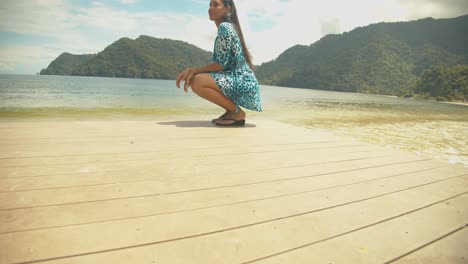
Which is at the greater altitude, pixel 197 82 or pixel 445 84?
pixel 445 84

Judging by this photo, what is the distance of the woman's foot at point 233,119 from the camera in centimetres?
368

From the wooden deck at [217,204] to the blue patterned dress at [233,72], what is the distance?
133 cm

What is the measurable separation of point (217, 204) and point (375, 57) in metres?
108

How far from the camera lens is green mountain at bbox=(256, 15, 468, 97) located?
87.9 m

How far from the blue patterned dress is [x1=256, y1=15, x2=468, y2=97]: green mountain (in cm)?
8960

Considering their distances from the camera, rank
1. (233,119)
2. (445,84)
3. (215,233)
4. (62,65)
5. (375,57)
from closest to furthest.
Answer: (215,233) → (233,119) → (445,84) → (375,57) → (62,65)

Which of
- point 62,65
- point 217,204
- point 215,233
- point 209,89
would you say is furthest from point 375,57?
point 62,65

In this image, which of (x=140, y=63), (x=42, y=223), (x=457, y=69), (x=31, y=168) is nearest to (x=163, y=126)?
(x=31, y=168)

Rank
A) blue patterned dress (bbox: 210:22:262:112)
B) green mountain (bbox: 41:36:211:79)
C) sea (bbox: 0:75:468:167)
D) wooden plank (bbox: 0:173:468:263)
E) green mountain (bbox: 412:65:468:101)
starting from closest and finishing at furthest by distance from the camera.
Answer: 1. wooden plank (bbox: 0:173:468:263)
2. blue patterned dress (bbox: 210:22:262:112)
3. sea (bbox: 0:75:468:167)
4. green mountain (bbox: 412:65:468:101)
5. green mountain (bbox: 41:36:211:79)

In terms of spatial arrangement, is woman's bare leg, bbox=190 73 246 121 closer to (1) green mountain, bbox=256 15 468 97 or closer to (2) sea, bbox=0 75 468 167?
(2) sea, bbox=0 75 468 167

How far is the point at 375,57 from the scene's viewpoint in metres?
93.4

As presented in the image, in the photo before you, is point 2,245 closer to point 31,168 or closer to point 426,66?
point 31,168

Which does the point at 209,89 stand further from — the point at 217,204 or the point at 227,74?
the point at 217,204

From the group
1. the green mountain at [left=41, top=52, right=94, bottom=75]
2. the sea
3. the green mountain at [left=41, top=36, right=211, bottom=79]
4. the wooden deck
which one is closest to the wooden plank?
the wooden deck
